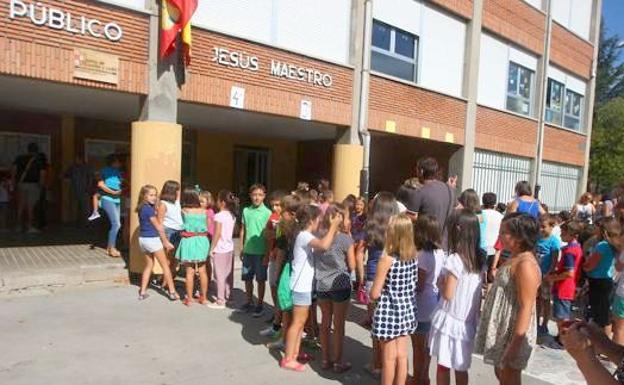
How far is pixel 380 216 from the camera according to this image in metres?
4.57

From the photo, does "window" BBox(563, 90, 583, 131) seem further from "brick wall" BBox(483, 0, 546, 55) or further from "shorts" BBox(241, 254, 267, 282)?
"shorts" BBox(241, 254, 267, 282)

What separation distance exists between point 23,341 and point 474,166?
11.9 metres

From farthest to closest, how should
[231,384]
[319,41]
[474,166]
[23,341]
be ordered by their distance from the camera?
[474,166] < [319,41] < [23,341] < [231,384]

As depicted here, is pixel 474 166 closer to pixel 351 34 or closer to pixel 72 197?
pixel 351 34

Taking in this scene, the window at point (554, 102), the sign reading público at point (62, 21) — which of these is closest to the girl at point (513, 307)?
the sign reading público at point (62, 21)

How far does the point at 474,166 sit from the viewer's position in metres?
13.9

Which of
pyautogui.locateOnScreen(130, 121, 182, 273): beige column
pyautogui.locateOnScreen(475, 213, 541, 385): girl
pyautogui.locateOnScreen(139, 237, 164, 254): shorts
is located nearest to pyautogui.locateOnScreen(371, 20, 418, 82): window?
pyautogui.locateOnScreen(130, 121, 182, 273): beige column

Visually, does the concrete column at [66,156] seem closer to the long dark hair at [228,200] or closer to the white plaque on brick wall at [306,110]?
the white plaque on brick wall at [306,110]

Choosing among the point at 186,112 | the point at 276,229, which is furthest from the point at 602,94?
the point at 276,229

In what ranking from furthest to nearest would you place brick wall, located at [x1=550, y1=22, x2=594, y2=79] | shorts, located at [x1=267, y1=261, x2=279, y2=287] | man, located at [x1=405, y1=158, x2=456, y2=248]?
brick wall, located at [x1=550, y1=22, x2=594, y2=79] < man, located at [x1=405, y1=158, x2=456, y2=248] < shorts, located at [x1=267, y1=261, x2=279, y2=287]

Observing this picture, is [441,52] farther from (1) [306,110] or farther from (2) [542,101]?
(2) [542,101]

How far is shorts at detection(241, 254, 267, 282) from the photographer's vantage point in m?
5.89

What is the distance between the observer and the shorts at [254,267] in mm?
5887

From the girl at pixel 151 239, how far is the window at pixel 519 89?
11982 mm
